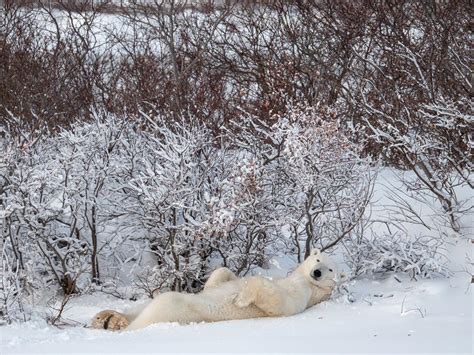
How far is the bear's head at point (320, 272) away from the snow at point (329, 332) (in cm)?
16

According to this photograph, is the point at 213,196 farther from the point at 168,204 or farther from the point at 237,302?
the point at 237,302

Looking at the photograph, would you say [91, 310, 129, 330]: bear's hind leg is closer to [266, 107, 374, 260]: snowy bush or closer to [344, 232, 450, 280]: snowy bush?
[266, 107, 374, 260]: snowy bush

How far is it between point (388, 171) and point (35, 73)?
7.12m

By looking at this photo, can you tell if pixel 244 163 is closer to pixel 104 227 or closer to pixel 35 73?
pixel 104 227

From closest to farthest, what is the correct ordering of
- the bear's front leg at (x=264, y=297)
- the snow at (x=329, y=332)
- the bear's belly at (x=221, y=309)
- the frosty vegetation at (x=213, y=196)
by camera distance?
the snow at (x=329, y=332) < the bear's front leg at (x=264, y=297) < the bear's belly at (x=221, y=309) < the frosty vegetation at (x=213, y=196)

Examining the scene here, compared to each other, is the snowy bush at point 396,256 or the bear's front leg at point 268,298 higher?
the snowy bush at point 396,256

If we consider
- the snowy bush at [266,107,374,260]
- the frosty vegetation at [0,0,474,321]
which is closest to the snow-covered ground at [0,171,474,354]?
the frosty vegetation at [0,0,474,321]

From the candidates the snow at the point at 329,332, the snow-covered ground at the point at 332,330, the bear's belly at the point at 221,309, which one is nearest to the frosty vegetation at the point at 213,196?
the snow-covered ground at the point at 332,330

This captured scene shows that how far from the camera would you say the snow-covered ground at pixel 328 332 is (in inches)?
160

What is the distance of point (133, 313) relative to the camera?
5781 millimetres

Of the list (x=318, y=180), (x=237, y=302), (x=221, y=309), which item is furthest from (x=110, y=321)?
(x=318, y=180)

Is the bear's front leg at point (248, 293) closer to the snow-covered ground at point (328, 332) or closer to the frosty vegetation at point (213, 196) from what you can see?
the snow-covered ground at point (328, 332)

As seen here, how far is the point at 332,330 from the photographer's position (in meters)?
4.63

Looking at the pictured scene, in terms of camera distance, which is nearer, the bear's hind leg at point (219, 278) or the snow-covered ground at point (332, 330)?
the snow-covered ground at point (332, 330)
